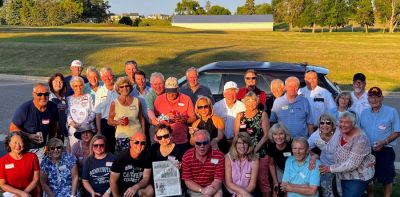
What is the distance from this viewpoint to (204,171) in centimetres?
554

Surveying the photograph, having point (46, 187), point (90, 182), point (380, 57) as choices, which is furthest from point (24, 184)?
point (380, 57)

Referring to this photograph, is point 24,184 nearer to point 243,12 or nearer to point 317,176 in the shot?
point 317,176

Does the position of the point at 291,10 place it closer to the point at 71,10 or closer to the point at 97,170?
the point at 71,10

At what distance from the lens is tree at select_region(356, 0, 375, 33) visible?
83.1 meters

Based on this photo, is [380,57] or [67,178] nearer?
[67,178]

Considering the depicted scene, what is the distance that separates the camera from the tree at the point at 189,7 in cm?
13338

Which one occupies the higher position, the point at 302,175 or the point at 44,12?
the point at 44,12

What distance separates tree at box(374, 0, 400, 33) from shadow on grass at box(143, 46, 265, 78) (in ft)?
200

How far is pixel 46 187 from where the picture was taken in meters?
5.69

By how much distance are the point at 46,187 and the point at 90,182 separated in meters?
0.53

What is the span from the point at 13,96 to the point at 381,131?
12.7m

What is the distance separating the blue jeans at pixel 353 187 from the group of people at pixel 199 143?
0.01 m

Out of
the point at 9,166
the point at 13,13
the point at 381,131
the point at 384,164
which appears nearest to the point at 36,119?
the point at 9,166

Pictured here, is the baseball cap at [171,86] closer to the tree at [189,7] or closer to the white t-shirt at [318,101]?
the white t-shirt at [318,101]
